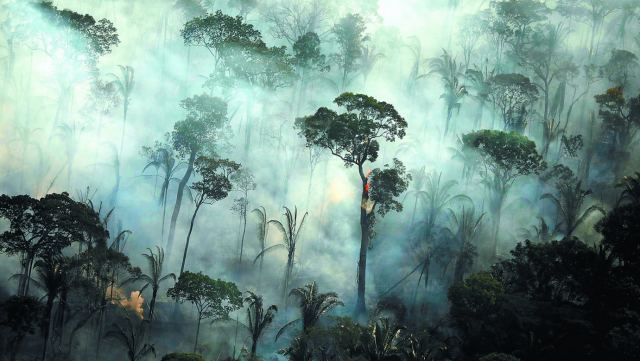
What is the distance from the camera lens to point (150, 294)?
59.2 m

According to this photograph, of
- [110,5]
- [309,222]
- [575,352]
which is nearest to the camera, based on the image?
[575,352]

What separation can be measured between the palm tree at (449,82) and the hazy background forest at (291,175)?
2.21 feet

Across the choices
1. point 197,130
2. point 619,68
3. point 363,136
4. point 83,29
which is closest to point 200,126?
point 197,130

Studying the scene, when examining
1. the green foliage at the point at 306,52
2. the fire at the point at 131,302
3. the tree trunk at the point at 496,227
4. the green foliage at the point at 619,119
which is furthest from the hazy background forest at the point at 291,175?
the green foliage at the point at 306,52

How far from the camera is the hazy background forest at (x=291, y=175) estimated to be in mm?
50219

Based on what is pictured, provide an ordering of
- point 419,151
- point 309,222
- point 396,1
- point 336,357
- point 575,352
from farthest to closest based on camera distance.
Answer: point 396,1
point 419,151
point 309,222
point 336,357
point 575,352

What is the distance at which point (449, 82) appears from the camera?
79625 millimetres

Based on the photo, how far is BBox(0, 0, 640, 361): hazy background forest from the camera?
5022 centimetres

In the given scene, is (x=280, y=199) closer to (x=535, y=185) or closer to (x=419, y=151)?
(x=419, y=151)

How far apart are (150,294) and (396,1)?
8367 cm

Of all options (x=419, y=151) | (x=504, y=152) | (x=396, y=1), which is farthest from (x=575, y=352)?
(x=396, y=1)

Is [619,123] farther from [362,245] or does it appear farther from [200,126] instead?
[200,126]

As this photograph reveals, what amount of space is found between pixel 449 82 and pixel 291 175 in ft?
82.6

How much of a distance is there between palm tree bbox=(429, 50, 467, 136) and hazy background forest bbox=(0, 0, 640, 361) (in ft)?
2.21
